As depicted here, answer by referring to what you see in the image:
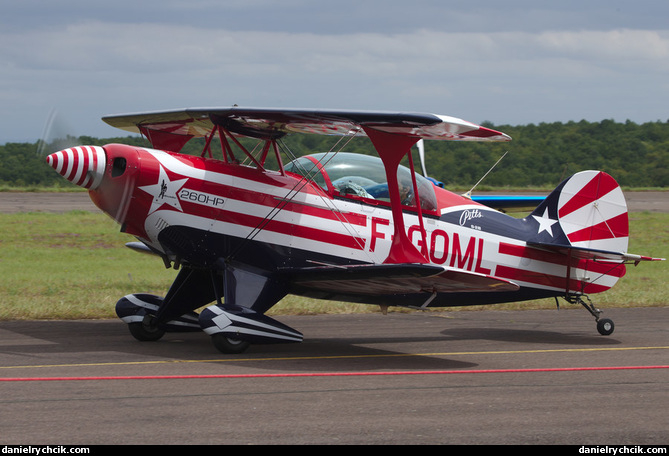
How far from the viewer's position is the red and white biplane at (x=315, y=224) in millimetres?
9102

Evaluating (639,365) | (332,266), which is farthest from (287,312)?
(639,365)

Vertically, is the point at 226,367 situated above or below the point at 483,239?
below

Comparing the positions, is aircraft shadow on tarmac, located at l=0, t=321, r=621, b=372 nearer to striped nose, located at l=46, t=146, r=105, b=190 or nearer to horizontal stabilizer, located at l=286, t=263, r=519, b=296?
horizontal stabilizer, located at l=286, t=263, r=519, b=296

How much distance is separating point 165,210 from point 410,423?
14.3 feet

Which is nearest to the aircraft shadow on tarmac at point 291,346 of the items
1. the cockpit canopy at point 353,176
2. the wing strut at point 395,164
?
the wing strut at point 395,164

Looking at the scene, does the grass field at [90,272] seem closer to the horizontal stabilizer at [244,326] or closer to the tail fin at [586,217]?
the tail fin at [586,217]

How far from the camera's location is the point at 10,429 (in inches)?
232

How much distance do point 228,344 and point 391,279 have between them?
2.02 m

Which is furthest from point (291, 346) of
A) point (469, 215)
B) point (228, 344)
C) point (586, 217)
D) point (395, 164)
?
point (586, 217)

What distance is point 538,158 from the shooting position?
58.3m

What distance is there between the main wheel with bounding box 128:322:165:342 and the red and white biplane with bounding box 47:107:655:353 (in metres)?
0.02

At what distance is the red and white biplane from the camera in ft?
29.9
